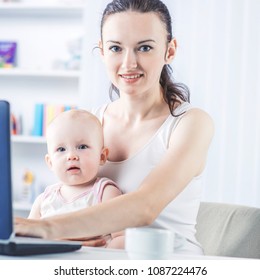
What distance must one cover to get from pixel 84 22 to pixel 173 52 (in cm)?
268

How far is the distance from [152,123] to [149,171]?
17cm

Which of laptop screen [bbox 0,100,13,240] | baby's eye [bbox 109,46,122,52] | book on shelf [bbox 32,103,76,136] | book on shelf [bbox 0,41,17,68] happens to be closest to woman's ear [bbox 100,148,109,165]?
baby's eye [bbox 109,46,122,52]

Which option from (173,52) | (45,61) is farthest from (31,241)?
(45,61)

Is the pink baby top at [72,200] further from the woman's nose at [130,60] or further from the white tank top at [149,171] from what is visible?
the woman's nose at [130,60]

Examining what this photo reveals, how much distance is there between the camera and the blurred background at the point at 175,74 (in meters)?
4.20

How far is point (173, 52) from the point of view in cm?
189

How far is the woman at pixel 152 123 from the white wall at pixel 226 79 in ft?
7.50

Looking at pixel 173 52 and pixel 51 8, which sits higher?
pixel 51 8

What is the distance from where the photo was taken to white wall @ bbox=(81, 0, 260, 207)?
4180 mm

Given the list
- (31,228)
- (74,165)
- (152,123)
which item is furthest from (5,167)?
(152,123)

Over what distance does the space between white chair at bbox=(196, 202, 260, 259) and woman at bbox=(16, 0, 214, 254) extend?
0.09 meters

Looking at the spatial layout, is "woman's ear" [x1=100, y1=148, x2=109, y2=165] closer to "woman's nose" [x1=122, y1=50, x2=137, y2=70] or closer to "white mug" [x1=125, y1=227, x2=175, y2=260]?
"woman's nose" [x1=122, y1=50, x2=137, y2=70]

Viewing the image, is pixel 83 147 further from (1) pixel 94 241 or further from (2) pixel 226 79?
(2) pixel 226 79
